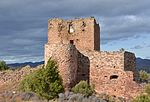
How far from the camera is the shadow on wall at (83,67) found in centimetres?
3916

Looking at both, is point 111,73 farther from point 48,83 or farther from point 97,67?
point 48,83

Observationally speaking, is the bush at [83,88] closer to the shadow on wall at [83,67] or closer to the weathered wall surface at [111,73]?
the weathered wall surface at [111,73]

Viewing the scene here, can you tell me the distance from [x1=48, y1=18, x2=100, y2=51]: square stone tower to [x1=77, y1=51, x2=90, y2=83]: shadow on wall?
108 inches

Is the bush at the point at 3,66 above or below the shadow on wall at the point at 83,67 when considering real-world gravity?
above

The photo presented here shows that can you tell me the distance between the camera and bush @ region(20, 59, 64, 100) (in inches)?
1335

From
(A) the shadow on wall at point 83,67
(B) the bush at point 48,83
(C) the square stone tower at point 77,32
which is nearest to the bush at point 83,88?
(B) the bush at point 48,83

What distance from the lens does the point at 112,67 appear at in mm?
38375

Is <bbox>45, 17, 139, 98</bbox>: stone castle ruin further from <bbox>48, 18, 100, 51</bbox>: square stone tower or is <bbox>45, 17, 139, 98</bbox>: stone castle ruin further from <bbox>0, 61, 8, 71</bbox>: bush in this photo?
<bbox>0, 61, 8, 71</bbox>: bush

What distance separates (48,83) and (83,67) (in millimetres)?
5799

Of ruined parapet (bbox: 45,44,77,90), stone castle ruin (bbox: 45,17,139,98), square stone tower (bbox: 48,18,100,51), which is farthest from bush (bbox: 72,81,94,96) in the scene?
square stone tower (bbox: 48,18,100,51)

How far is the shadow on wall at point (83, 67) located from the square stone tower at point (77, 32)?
8.99 ft

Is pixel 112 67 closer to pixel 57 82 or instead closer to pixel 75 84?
pixel 75 84

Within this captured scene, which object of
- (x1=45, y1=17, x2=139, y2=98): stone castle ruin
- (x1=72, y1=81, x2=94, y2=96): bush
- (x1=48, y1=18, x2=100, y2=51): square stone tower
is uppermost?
(x1=48, y1=18, x2=100, y2=51): square stone tower

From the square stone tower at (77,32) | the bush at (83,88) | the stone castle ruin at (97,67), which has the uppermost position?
the square stone tower at (77,32)
